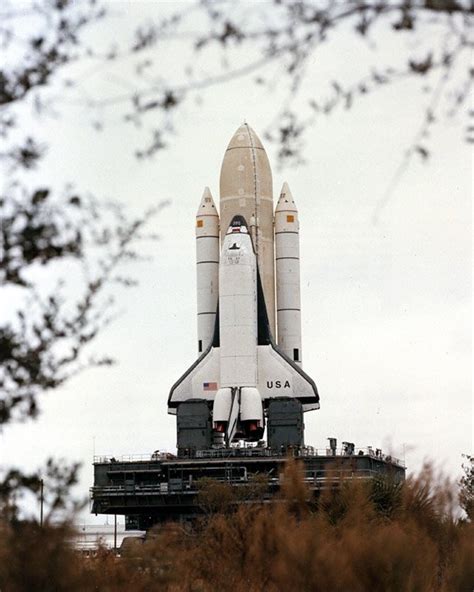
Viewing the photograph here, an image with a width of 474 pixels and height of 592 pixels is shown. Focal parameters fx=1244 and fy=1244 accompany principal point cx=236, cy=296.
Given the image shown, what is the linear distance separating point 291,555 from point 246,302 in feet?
107

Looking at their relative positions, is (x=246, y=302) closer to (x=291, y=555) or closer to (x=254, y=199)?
(x=254, y=199)

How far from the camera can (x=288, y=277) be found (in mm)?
59438

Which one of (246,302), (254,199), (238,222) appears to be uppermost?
(254,199)

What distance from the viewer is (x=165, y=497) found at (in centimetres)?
5950

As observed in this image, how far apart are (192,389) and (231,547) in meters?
29.7

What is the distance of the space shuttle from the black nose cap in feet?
0.15

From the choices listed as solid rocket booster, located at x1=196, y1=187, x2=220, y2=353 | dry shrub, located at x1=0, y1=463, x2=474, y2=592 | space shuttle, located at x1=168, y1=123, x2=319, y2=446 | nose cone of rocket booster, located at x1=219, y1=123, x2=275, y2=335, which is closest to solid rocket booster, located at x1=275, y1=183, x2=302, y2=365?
space shuttle, located at x1=168, y1=123, x2=319, y2=446

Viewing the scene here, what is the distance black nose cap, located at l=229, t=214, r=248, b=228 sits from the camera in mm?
56406

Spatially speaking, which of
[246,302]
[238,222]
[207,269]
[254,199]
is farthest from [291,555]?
[207,269]

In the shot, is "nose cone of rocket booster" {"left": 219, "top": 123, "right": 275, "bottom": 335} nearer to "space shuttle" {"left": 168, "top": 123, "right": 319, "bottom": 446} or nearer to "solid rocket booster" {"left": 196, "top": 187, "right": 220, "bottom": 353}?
"space shuttle" {"left": 168, "top": 123, "right": 319, "bottom": 446}

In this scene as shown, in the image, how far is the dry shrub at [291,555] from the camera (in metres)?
14.6

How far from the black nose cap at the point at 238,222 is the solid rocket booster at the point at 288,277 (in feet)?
10.5

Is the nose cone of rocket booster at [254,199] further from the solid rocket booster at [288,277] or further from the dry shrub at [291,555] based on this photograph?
the dry shrub at [291,555]

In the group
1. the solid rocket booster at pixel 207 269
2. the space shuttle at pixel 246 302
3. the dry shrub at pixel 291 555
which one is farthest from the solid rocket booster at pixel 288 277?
the dry shrub at pixel 291 555
